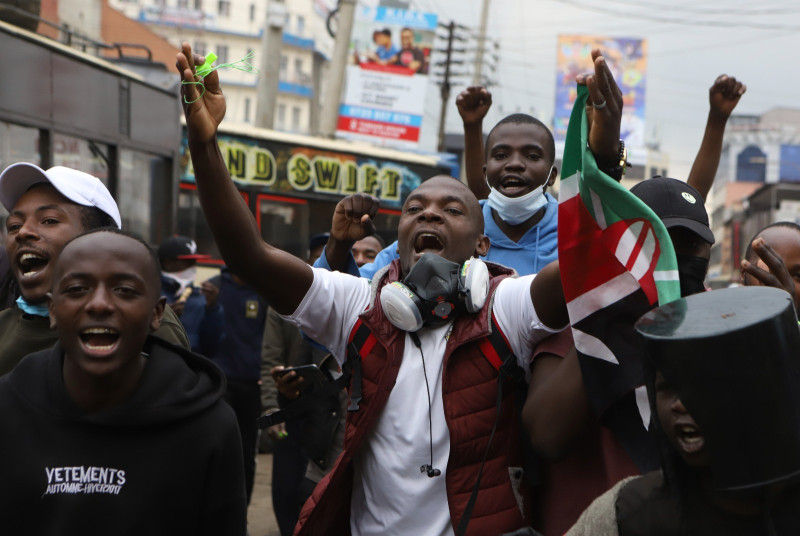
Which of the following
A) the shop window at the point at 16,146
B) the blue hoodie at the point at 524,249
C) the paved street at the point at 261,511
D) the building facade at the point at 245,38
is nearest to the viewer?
the blue hoodie at the point at 524,249

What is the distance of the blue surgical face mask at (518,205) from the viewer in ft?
13.1

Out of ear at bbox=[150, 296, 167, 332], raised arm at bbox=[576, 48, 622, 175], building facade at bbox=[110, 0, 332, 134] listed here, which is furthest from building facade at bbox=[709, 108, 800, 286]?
ear at bbox=[150, 296, 167, 332]

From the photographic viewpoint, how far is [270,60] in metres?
16.6

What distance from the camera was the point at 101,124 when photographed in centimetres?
888

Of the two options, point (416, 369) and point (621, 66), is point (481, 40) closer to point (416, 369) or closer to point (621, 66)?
point (621, 66)

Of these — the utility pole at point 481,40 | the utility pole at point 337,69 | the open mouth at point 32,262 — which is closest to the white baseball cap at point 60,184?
the open mouth at point 32,262

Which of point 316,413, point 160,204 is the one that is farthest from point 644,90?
point 316,413

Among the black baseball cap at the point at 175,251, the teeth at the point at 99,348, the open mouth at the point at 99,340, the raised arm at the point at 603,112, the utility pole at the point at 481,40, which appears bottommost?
the black baseball cap at the point at 175,251

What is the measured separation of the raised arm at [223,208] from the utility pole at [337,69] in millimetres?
A: 15931

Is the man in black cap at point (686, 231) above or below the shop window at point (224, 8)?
below

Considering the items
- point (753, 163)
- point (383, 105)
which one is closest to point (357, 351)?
point (383, 105)

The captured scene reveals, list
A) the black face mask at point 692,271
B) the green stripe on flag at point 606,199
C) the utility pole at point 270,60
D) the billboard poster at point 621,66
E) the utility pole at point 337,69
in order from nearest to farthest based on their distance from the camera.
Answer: the green stripe on flag at point 606,199
the black face mask at point 692,271
the utility pole at point 270,60
the utility pole at point 337,69
the billboard poster at point 621,66

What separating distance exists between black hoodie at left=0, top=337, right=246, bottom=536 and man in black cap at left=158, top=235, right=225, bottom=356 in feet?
14.8

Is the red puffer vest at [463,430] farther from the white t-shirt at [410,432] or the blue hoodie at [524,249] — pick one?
the blue hoodie at [524,249]
